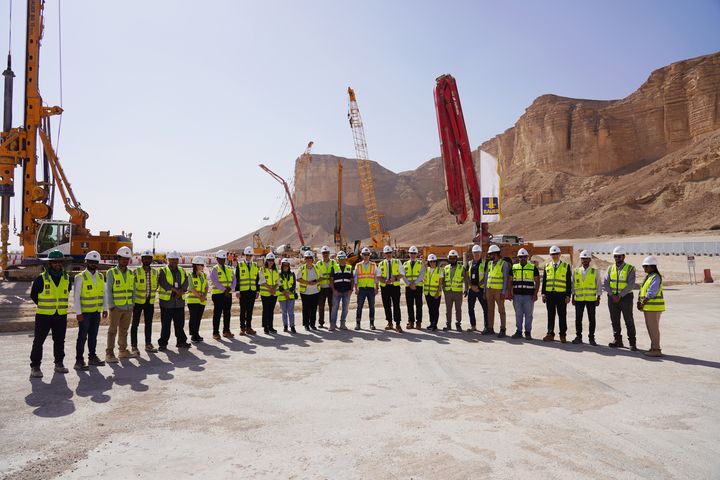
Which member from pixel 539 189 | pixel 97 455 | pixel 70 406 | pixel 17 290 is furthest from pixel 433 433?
pixel 539 189

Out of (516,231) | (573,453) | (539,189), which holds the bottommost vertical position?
(573,453)

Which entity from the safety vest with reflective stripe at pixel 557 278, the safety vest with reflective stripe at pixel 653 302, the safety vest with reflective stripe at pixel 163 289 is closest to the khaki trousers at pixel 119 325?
the safety vest with reflective stripe at pixel 163 289

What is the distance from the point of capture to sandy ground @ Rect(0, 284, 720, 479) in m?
3.57

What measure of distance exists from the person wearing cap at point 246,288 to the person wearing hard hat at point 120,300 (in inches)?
91.4

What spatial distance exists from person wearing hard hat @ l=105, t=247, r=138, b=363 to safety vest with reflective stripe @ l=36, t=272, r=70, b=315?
2.59 ft

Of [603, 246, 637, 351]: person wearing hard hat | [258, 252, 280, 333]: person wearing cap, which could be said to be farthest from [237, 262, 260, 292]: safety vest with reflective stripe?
[603, 246, 637, 351]: person wearing hard hat

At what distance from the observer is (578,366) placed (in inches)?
257

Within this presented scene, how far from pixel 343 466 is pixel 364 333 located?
5.92 meters

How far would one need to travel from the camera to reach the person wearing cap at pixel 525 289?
28.6 ft

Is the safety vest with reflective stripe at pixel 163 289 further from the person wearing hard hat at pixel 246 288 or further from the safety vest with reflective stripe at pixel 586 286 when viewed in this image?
the safety vest with reflective stripe at pixel 586 286

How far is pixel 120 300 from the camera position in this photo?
7238mm

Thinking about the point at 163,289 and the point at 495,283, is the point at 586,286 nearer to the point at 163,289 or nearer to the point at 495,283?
the point at 495,283

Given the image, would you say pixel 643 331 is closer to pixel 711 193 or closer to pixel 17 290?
pixel 17 290

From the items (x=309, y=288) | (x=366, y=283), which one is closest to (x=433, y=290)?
(x=366, y=283)
